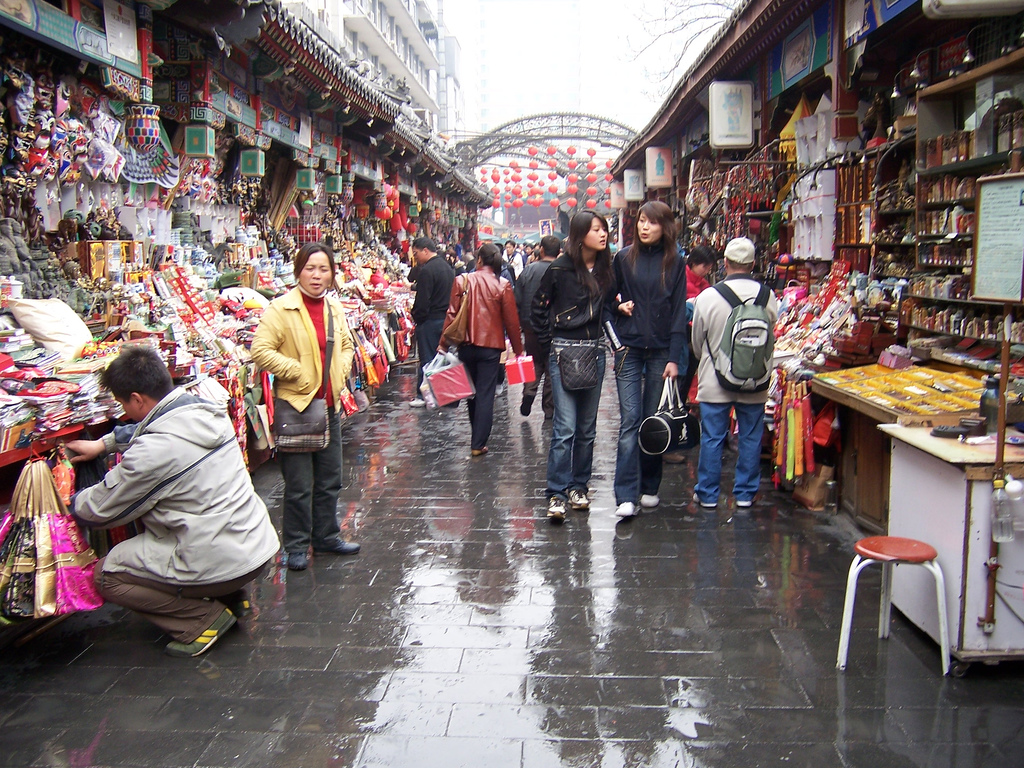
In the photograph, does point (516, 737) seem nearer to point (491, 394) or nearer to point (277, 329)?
point (277, 329)

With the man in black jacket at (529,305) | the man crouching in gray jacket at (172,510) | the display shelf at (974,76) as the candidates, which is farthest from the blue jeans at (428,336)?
the man crouching in gray jacket at (172,510)

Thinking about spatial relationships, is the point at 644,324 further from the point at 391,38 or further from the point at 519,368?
the point at 391,38

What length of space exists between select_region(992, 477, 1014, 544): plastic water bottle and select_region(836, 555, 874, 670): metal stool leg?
0.47 meters

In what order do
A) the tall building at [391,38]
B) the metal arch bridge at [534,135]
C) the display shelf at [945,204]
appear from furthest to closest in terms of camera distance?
the metal arch bridge at [534,135] < the tall building at [391,38] < the display shelf at [945,204]

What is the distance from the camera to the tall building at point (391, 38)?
24953 mm

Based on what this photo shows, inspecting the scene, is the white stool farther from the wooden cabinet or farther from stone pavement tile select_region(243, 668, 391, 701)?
stone pavement tile select_region(243, 668, 391, 701)

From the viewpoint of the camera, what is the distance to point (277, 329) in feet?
15.2

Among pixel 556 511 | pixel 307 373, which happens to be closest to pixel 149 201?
pixel 307 373

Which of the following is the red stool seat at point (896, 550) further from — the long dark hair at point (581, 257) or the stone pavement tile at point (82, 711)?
the stone pavement tile at point (82, 711)

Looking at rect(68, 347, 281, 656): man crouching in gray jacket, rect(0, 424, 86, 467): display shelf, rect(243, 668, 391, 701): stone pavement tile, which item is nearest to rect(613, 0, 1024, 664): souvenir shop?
rect(243, 668, 391, 701): stone pavement tile

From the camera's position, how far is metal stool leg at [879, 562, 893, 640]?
12.3 feet

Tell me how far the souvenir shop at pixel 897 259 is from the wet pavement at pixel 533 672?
0.48 meters

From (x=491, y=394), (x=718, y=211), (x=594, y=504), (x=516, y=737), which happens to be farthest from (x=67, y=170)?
(x=718, y=211)

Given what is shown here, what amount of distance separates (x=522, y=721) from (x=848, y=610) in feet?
4.51
